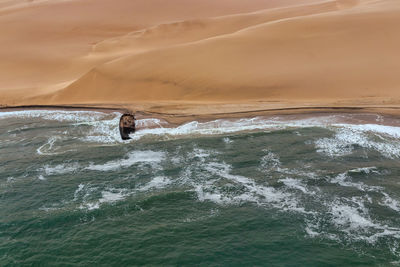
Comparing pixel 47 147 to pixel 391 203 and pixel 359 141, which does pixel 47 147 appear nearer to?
pixel 359 141

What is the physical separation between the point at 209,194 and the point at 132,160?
5924mm

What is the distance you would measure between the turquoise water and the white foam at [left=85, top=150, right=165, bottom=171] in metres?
0.11

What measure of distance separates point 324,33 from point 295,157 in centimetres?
1986

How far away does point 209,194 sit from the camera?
16.7 m

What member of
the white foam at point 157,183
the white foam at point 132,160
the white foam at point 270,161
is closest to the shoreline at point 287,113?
the white foam at point 132,160

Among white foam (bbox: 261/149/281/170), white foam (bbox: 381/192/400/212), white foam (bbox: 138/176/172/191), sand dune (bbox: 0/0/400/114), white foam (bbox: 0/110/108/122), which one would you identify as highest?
sand dune (bbox: 0/0/400/114)

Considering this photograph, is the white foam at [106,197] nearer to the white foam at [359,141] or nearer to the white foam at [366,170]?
the white foam at [359,141]

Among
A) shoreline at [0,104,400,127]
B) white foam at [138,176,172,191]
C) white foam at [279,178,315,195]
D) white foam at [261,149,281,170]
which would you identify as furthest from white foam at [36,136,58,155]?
white foam at [279,178,315,195]

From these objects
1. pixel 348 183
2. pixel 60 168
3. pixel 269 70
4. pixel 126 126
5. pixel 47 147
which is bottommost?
pixel 348 183

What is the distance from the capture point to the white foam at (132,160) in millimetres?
20047

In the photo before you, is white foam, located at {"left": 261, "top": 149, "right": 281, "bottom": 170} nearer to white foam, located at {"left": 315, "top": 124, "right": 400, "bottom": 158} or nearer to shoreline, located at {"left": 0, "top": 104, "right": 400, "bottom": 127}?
white foam, located at {"left": 315, "top": 124, "right": 400, "bottom": 158}

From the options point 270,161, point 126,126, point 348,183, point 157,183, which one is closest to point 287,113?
point 270,161

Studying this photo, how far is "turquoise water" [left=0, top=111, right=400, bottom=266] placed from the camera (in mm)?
13202

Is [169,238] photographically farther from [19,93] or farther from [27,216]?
[19,93]
